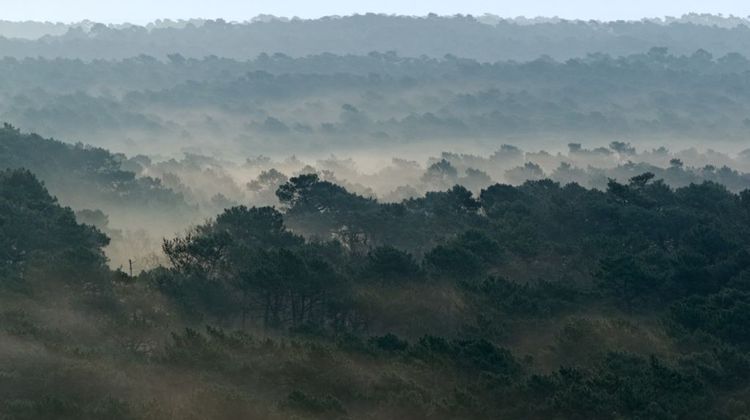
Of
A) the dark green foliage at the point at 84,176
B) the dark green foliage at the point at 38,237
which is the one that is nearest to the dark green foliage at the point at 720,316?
the dark green foliage at the point at 38,237

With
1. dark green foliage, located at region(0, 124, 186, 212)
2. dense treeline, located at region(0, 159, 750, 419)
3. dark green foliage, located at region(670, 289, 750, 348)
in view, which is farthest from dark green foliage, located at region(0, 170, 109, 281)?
dark green foliage, located at region(0, 124, 186, 212)

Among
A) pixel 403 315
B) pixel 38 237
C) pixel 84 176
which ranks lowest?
pixel 403 315

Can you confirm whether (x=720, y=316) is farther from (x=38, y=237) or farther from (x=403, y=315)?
(x=38, y=237)

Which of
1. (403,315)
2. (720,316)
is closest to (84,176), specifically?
(403,315)

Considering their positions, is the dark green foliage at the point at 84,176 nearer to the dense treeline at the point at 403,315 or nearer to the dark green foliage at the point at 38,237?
the dark green foliage at the point at 38,237

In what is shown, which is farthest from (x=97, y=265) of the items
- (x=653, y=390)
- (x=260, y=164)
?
(x=260, y=164)

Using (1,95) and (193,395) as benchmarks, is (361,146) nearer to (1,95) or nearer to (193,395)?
(1,95)

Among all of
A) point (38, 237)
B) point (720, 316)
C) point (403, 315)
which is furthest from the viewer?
point (38, 237)

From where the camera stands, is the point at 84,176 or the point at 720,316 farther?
the point at 84,176
